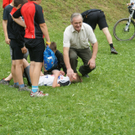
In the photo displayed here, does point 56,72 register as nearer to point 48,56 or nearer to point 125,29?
point 48,56

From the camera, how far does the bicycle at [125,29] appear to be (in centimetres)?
1003

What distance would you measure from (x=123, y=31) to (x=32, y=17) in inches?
262

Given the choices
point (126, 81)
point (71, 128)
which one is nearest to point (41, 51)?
point (71, 128)

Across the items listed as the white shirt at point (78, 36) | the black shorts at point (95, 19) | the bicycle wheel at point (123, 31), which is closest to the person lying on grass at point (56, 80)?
the white shirt at point (78, 36)

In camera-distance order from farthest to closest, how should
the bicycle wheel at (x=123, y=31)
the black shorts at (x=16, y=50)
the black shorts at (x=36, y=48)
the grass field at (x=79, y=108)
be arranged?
the bicycle wheel at (x=123, y=31)
the black shorts at (x=16, y=50)
the black shorts at (x=36, y=48)
the grass field at (x=79, y=108)

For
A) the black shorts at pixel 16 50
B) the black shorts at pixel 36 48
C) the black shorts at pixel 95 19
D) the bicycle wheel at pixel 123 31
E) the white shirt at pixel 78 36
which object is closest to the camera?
the black shorts at pixel 36 48

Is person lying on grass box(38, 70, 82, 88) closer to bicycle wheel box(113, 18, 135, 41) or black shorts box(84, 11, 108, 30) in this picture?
black shorts box(84, 11, 108, 30)

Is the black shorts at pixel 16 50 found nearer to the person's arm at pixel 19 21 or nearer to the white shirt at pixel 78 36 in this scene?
the person's arm at pixel 19 21

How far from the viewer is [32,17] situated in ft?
14.6

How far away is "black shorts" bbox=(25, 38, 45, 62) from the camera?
15.0 feet

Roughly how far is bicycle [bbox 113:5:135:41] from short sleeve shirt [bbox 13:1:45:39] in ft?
19.3

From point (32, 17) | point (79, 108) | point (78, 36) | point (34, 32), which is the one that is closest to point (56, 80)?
point (78, 36)

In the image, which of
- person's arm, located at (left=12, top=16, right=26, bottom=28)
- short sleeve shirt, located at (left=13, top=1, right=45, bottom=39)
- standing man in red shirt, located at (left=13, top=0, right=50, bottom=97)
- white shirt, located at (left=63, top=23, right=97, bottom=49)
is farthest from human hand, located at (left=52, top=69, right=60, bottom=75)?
person's arm, located at (left=12, top=16, right=26, bottom=28)

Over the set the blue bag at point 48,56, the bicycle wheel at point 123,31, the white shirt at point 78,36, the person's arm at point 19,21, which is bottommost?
the bicycle wheel at point 123,31
